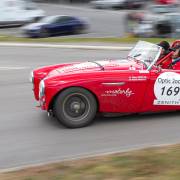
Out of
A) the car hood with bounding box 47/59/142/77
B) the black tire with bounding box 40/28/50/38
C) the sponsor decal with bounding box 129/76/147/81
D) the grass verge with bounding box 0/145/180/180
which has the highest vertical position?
the black tire with bounding box 40/28/50/38

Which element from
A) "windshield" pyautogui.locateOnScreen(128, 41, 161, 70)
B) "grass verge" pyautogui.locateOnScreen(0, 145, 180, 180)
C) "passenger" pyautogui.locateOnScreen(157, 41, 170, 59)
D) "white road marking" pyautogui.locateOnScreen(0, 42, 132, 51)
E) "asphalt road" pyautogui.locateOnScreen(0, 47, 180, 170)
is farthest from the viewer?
"white road marking" pyautogui.locateOnScreen(0, 42, 132, 51)

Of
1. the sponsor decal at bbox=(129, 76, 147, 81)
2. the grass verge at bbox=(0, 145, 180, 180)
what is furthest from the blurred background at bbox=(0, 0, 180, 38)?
the grass verge at bbox=(0, 145, 180, 180)

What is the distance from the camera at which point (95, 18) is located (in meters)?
37.6

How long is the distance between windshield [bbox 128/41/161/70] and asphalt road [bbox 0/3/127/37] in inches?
709

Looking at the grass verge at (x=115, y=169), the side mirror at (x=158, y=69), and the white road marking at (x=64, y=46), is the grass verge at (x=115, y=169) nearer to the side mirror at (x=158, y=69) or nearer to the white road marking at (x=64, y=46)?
the side mirror at (x=158, y=69)

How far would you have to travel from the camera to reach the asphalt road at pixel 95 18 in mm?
28681

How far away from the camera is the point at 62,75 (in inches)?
301

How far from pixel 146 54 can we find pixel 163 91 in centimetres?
92

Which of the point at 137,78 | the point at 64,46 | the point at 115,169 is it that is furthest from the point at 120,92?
the point at 64,46

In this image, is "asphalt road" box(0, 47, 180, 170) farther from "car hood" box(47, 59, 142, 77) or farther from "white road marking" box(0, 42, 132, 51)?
"white road marking" box(0, 42, 132, 51)

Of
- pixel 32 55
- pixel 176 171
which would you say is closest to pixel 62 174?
pixel 176 171

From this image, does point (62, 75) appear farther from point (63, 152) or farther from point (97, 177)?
point (97, 177)

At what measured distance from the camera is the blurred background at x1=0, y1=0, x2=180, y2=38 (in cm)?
2283

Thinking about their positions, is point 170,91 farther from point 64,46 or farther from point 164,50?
point 64,46
